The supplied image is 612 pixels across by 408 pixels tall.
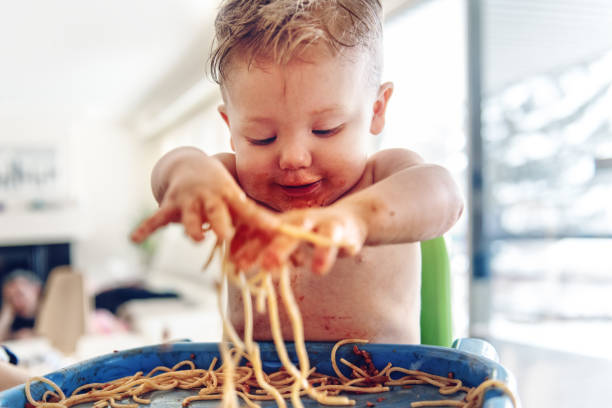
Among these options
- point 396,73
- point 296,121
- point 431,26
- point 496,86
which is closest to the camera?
point 296,121

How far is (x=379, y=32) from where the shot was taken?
727 mm

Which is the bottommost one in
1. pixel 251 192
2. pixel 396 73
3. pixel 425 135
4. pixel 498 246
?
pixel 498 246

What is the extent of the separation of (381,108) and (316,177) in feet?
0.60

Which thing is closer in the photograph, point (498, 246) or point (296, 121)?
point (296, 121)

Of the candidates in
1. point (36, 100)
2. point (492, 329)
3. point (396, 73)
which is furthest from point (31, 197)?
point (492, 329)

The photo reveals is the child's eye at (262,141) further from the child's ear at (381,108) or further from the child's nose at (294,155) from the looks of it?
the child's ear at (381,108)

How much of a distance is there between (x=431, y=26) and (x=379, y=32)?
1849 mm

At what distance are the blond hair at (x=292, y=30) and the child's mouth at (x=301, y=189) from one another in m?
0.16

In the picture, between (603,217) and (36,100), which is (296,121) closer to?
(603,217)

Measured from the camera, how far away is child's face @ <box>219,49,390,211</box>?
0.62 metres

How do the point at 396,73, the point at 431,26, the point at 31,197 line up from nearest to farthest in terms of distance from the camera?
the point at 431,26
the point at 396,73
the point at 31,197

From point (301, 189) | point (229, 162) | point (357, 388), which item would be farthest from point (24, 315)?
point (357, 388)

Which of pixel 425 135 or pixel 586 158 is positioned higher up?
pixel 425 135

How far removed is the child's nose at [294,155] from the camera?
2.05ft
